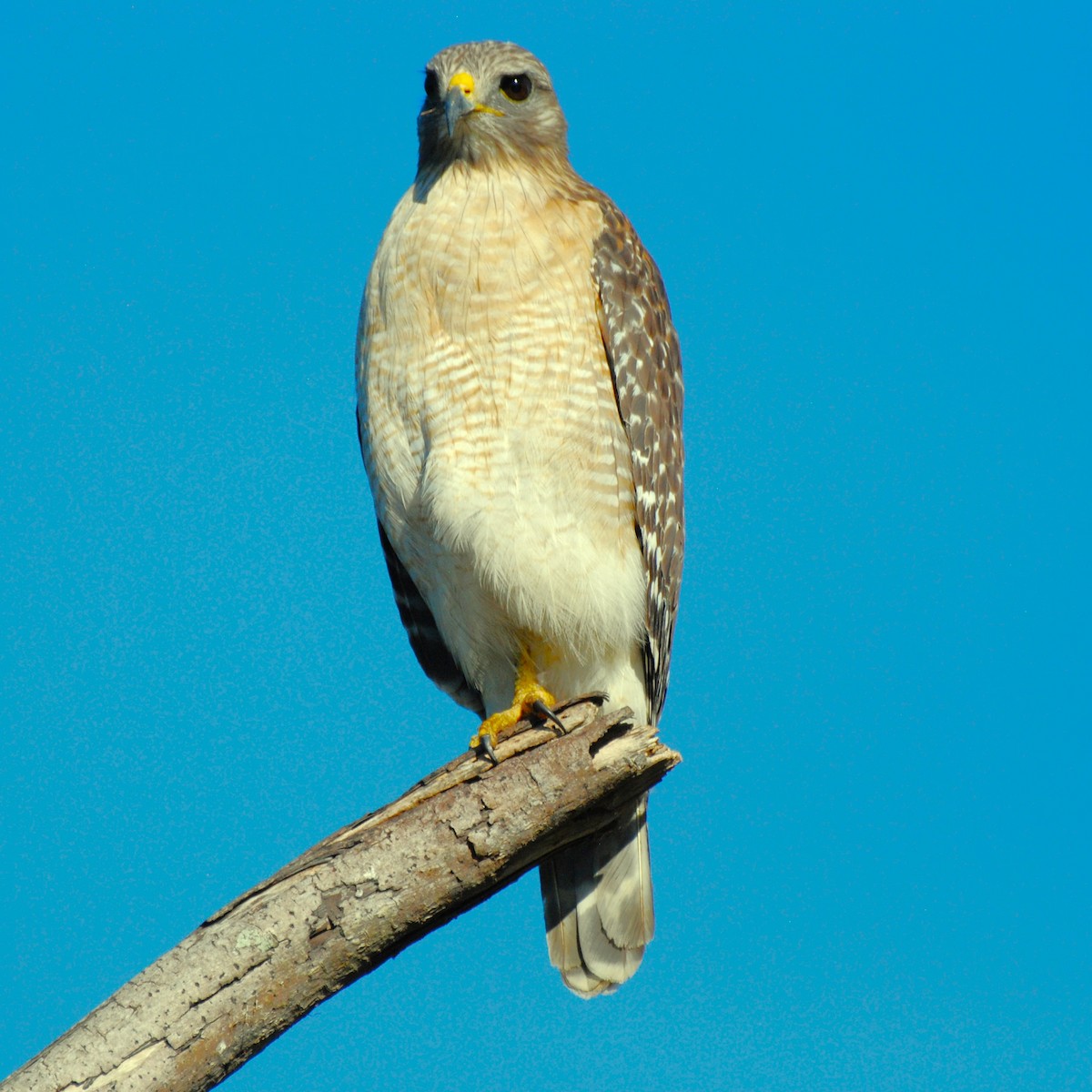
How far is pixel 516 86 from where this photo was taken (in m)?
5.77

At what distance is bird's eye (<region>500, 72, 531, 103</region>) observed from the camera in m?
5.72

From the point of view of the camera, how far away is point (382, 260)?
5539 mm

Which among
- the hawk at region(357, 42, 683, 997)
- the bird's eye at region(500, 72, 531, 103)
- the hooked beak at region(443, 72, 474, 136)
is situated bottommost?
the hawk at region(357, 42, 683, 997)

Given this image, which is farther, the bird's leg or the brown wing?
the brown wing

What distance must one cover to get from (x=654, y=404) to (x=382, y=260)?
1291 mm

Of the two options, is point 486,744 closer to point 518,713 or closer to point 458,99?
point 518,713

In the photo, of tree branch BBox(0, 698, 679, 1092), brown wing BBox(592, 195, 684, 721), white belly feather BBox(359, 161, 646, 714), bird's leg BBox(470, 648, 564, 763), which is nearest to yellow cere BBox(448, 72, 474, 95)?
white belly feather BBox(359, 161, 646, 714)

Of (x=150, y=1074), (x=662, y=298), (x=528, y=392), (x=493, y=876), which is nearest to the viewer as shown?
(x=150, y=1074)

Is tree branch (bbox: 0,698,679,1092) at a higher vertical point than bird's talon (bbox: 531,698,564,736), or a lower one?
lower

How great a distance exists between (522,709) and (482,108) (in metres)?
2.52

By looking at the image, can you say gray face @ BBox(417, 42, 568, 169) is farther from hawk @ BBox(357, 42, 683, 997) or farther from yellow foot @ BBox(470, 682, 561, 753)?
yellow foot @ BBox(470, 682, 561, 753)

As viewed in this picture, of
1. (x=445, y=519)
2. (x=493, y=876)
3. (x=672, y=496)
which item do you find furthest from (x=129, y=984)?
(x=672, y=496)

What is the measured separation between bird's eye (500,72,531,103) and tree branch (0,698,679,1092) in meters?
2.76

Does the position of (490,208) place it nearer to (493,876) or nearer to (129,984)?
(493,876)
